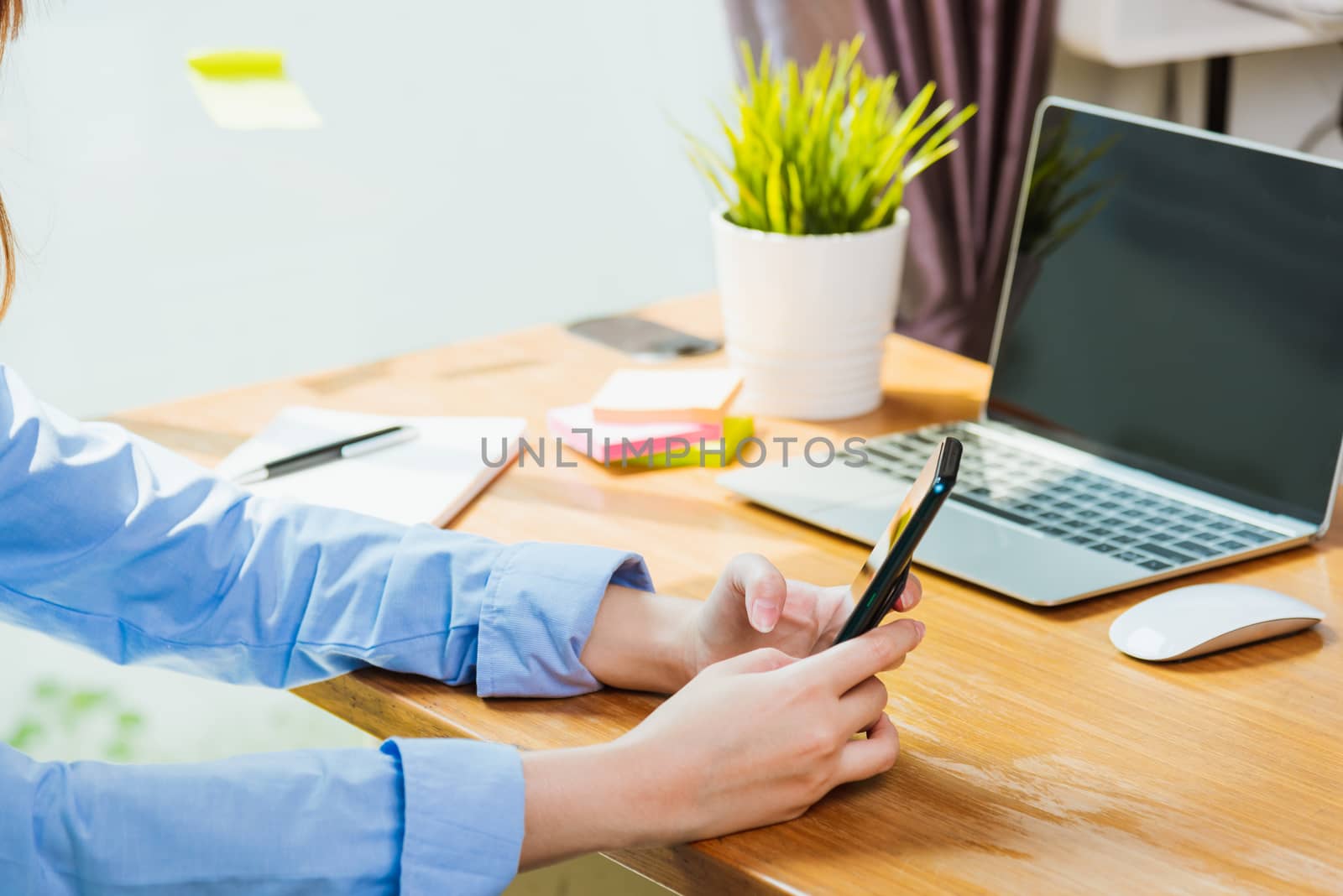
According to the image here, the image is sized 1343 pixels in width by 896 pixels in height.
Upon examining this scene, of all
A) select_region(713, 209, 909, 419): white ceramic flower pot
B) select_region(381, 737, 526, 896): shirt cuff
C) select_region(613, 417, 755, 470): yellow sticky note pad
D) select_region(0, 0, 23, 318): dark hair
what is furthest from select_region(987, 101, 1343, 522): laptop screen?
select_region(0, 0, 23, 318): dark hair

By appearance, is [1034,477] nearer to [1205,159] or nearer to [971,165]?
[1205,159]

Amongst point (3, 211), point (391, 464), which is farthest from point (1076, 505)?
point (3, 211)

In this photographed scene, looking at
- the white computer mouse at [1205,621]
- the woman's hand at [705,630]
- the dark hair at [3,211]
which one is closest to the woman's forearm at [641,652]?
the woman's hand at [705,630]

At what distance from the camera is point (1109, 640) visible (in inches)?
30.8

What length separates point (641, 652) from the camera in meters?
0.74

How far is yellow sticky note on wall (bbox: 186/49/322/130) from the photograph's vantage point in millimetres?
1492

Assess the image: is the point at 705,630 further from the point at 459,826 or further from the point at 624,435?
the point at 624,435

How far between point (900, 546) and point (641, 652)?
0.63ft

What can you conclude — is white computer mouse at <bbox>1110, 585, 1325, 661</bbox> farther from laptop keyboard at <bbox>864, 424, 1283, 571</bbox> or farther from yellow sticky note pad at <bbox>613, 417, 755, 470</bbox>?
yellow sticky note pad at <bbox>613, 417, 755, 470</bbox>

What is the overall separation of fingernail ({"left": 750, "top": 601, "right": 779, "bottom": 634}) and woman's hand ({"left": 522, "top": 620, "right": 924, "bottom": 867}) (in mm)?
35

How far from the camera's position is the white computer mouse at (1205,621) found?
0.75m

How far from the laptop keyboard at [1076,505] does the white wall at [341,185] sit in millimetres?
970

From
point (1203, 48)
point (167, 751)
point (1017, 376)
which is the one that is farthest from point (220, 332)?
point (1203, 48)

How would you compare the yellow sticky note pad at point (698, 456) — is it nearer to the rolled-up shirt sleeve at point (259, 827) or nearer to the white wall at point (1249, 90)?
the rolled-up shirt sleeve at point (259, 827)
